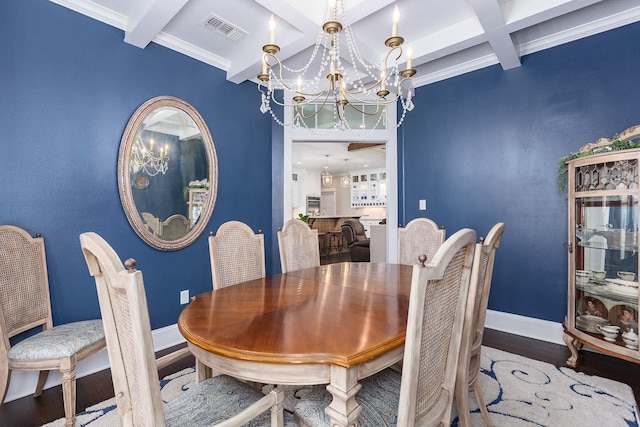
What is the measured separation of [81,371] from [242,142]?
2.39 meters

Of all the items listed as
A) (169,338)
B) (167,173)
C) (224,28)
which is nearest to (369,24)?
(224,28)

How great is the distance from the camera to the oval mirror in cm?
258

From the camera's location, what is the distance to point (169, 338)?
9.12 feet

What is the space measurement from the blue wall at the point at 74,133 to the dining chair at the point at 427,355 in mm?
2051

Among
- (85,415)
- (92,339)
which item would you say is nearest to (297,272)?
(92,339)

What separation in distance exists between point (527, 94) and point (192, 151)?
3194 mm

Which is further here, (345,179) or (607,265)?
(345,179)

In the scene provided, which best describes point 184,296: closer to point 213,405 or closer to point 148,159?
point 148,159

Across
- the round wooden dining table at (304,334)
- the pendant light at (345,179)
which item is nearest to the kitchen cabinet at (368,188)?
the pendant light at (345,179)

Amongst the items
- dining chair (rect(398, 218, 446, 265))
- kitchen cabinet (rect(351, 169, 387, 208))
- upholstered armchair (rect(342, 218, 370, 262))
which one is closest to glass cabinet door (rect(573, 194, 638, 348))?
dining chair (rect(398, 218, 446, 265))

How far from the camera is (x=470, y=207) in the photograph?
3355 mm

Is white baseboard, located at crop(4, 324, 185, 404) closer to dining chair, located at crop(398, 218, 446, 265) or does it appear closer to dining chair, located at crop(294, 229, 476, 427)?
dining chair, located at crop(294, 229, 476, 427)

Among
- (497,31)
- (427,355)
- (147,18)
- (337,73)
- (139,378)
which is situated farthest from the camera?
(497,31)

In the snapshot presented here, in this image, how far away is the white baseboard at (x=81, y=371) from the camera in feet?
6.52
